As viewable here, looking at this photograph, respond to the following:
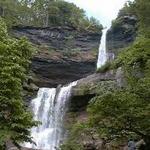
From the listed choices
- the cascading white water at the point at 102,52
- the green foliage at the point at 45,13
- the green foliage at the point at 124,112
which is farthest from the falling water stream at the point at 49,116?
the green foliage at the point at 45,13

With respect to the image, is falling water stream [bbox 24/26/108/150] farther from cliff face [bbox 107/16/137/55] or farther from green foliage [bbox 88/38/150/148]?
green foliage [bbox 88/38/150/148]

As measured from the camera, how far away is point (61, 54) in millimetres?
56531

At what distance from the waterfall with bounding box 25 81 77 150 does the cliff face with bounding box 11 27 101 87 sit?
6083mm

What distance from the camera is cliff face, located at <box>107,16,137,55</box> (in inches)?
2189

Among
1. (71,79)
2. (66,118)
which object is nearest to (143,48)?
(66,118)

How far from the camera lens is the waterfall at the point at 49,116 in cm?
4054

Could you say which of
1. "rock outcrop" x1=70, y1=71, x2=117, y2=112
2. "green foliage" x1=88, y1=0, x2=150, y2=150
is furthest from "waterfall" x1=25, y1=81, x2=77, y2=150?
"green foliage" x1=88, y1=0, x2=150, y2=150

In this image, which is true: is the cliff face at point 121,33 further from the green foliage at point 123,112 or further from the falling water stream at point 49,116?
the green foliage at point 123,112

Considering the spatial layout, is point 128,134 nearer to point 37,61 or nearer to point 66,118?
point 66,118

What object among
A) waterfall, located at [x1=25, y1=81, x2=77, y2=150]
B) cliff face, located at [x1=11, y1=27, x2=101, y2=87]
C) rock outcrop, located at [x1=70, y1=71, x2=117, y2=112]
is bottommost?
waterfall, located at [x1=25, y1=81, x2=77, y2=150]

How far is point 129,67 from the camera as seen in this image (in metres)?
28.8

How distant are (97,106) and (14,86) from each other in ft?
16.4

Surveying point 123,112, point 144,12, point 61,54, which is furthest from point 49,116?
point 123,112

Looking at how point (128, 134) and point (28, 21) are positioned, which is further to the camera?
point (28, 21)
